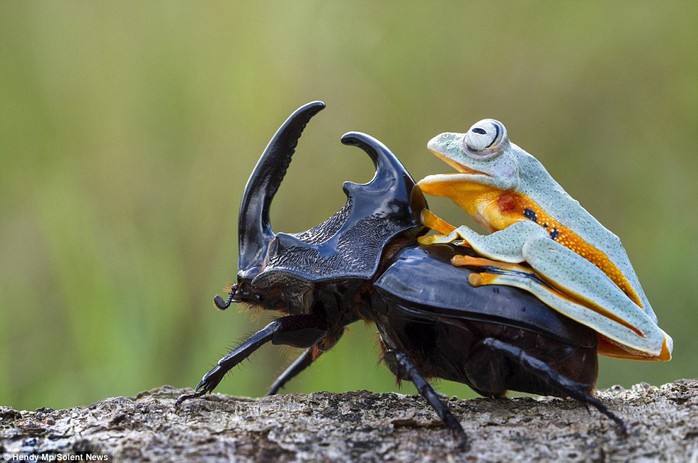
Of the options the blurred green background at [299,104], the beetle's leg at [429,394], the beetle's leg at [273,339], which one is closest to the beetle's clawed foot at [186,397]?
the beetle's leg at [273,339]

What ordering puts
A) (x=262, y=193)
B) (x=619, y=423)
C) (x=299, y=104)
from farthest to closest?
(x=299, y=104) → (x=262, y=193) → (x=619, y=423)

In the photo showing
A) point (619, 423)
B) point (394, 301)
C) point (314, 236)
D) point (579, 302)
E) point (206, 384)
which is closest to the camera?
point (619, 423)

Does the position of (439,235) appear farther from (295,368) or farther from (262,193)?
(295,368)

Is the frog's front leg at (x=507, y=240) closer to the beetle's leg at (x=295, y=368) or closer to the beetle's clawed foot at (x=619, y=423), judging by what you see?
the beetle's clawed foot at (x=619, y=423)

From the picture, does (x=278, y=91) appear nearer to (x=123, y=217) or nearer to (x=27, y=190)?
(x=123, y=217)

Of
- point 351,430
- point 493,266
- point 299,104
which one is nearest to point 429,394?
point 351,430

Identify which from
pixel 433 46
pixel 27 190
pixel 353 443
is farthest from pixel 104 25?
pixel 353 443

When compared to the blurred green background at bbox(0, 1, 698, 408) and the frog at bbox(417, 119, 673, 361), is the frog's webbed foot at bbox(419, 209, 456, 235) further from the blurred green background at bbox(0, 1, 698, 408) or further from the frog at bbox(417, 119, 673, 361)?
the blurred green background at bbox(0, 1, 698, 408)
